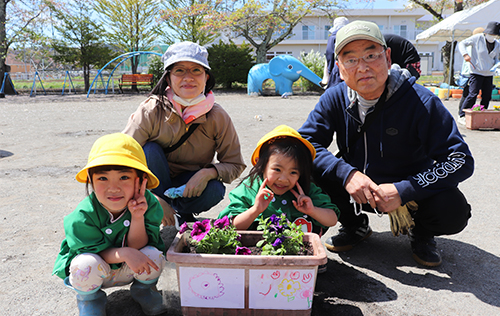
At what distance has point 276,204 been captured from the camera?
230 cm

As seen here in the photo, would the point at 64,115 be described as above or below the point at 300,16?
below

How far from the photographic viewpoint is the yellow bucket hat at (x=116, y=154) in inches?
70.2

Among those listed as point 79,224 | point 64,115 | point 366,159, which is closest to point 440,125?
point 366,159

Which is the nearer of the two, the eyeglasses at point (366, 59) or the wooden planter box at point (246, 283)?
the wooden planter box at point (246, 283)

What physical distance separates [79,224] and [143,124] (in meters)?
0.91

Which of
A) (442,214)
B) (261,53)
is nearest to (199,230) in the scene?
(442,214)

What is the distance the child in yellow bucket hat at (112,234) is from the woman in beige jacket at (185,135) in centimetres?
55

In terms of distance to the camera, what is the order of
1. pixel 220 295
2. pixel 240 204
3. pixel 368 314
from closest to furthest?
pixel 220 295 < pixel 368 314 < pixel 240 204

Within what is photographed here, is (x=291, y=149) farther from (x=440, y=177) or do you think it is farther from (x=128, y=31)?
(x=128, y=31)

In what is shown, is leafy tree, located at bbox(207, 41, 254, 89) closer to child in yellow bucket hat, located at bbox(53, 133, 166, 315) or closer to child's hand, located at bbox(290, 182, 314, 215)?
child's hand, located at bbox(290, 182, 314, 215)

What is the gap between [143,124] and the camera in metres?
2.56

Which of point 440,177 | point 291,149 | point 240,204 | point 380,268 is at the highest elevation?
point 291,149

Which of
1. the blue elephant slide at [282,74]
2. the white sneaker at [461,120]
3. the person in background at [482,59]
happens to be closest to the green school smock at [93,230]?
the person in background at [482,59]

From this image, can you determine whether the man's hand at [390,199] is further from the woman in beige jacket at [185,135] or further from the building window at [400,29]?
the building window at [400,29]
